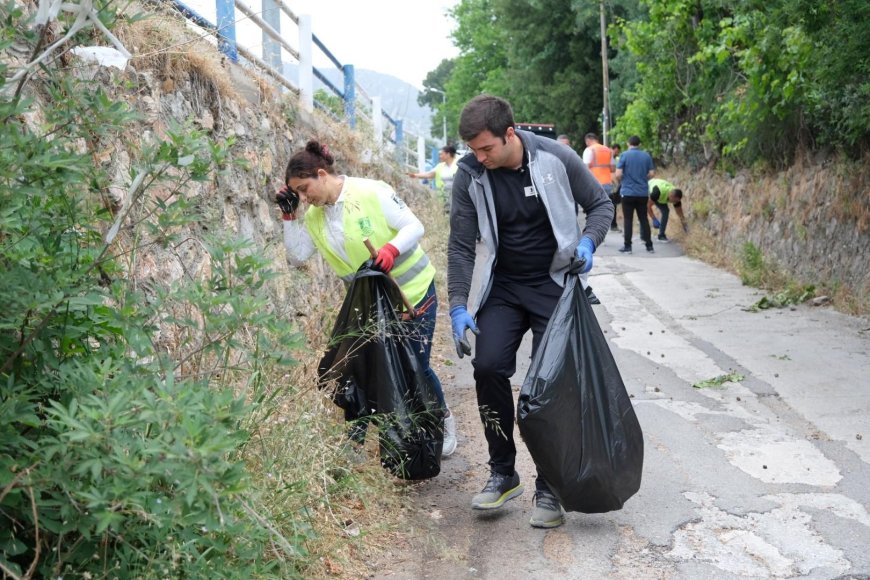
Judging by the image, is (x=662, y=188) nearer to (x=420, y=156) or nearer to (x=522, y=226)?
(x=420, y=156)

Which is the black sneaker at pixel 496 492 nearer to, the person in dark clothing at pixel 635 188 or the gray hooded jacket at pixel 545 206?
the gray hooded jacket at pixel 545 206

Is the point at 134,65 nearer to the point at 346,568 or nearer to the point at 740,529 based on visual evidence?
the point at 346,568

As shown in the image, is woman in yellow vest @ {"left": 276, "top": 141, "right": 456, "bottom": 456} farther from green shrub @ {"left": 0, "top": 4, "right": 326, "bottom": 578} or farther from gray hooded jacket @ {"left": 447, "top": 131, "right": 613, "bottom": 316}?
green shrub @ {"left": 0, "top": 4, "right": 326, "bottom": 578}

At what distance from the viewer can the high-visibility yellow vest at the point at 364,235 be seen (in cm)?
478

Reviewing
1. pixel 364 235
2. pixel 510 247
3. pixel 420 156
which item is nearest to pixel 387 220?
pixel 364 235

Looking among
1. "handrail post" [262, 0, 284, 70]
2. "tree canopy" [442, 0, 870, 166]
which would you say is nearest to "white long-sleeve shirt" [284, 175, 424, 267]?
"handrail post" [262, 0, 284, 70]

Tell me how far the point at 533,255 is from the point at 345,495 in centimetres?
132

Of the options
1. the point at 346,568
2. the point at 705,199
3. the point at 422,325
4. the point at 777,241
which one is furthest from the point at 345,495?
the point at 705,199

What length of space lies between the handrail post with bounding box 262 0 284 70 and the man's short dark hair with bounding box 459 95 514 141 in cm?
482

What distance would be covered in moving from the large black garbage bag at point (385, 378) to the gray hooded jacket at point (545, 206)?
321mm

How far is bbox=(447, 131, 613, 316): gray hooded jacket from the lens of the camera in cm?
430

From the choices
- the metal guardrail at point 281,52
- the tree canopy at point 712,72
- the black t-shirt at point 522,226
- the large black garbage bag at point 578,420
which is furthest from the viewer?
the tree canopy at point 712,72

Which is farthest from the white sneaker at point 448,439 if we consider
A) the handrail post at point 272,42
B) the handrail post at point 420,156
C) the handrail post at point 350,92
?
the handrail post at point 420,156

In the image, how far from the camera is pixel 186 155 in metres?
2.69
